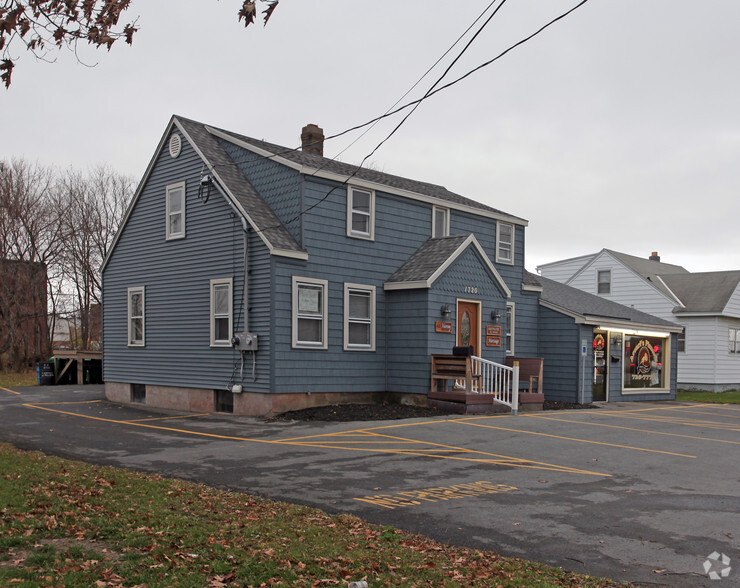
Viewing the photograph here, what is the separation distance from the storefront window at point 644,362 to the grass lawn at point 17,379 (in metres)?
25.2

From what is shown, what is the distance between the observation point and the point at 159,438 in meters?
14.2

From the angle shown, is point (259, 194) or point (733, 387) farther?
point (733, 387)

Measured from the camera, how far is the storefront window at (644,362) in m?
26.1

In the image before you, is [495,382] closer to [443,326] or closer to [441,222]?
[443,326]

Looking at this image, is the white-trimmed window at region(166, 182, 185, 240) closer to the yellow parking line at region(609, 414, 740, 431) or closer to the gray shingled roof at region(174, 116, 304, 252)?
the gray shingled roof at region(174, 116, 304, 252)

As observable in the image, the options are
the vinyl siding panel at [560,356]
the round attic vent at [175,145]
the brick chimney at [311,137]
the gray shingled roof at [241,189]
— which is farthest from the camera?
the brick chimney at [311,137]

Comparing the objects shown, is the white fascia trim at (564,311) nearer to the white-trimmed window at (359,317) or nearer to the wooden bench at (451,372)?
the wooden bench at (451,372)

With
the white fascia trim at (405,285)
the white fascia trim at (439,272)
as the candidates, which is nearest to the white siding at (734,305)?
the white fascia trim at (439,272)

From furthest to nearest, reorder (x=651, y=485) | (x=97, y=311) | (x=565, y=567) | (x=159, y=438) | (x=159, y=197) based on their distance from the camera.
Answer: (x=97, y=311) < (x=159, y=197) < (x=159, y=438) < (x=651, y=485) < (x=565, y=567)

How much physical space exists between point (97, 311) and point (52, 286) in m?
4.07

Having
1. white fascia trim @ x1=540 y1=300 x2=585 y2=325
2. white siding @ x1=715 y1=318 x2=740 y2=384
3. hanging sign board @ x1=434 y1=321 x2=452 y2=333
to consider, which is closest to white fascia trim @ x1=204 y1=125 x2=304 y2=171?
hanging sign board @ x1=434 y1=321 x2=452 y2=333

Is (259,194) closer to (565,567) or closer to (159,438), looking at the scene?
(159,438)

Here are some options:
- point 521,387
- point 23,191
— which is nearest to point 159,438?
point 521,387

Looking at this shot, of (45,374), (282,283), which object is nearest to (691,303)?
(282,283)
